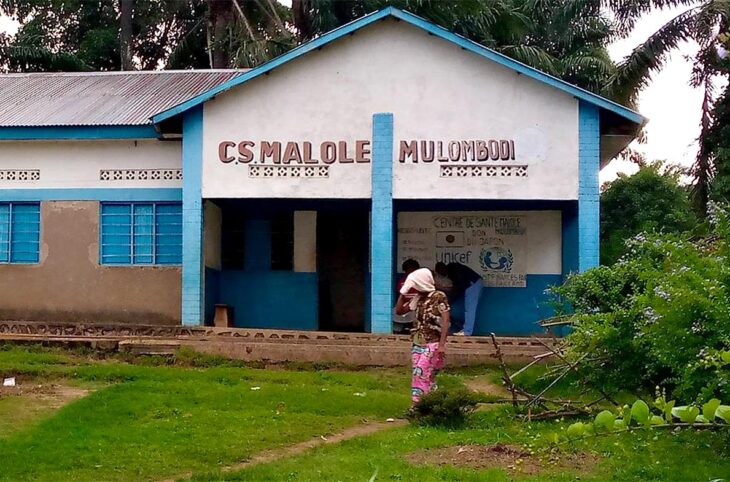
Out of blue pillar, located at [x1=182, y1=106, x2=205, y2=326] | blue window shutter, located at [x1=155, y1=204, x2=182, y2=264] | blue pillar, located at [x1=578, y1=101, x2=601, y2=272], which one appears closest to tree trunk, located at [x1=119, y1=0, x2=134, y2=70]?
blue window shutter, located at [x1=155, y1=204, x2=182, y2=264]

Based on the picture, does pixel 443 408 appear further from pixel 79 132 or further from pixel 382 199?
pixel 79 132

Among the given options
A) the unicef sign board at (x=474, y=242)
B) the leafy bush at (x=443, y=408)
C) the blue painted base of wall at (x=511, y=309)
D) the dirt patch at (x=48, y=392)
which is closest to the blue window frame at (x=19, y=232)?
the dirt patch at (x=48, y=392)

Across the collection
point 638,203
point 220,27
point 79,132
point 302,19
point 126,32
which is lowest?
point 638,203

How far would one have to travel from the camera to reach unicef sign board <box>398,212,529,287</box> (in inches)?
620

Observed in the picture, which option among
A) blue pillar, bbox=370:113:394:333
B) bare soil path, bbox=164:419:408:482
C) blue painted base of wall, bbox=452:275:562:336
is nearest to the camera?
bare soil path, bbox=164:419:408:482

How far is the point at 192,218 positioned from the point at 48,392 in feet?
13.9

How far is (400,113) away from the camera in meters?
13.8

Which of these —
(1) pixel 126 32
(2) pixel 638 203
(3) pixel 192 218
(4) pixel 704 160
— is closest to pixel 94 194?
(3) pixel 192 218

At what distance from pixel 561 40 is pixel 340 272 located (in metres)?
12.8

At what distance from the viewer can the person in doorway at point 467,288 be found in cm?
1528

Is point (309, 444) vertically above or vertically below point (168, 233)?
below

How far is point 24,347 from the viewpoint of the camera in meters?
13.0

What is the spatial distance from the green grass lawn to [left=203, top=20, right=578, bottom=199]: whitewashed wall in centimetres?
341

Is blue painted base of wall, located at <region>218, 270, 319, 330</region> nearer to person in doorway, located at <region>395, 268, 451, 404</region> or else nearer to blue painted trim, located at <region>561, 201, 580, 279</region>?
blue painted trim, located at <region>561, 201, 580, 279</region>
